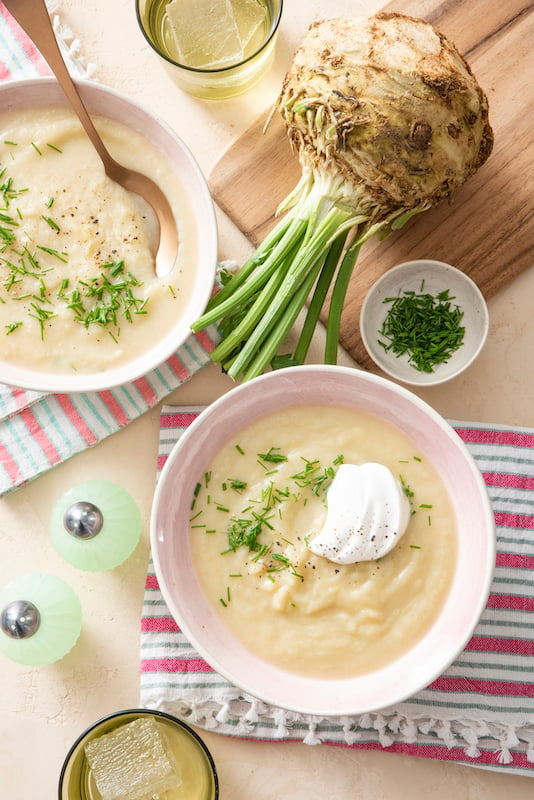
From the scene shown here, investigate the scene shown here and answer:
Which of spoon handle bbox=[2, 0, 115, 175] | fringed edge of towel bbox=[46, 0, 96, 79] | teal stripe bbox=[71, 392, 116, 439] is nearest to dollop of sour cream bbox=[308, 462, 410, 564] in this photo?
teal stripe bbox=[71, 392, 116, 439]

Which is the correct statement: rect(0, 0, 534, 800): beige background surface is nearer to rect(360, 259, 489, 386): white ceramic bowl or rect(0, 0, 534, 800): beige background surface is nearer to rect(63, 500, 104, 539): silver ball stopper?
rect(360, 259, 489, 386): white ceramic bowl

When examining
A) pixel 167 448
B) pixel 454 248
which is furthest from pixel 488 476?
pixel 167 448

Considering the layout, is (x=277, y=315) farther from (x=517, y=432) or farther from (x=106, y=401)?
(x=517, y=432)

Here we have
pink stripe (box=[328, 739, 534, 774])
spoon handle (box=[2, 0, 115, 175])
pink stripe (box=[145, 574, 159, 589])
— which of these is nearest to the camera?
spoon handle (box=[2, 0, 115, 175])

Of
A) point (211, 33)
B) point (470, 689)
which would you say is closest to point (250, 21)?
point (211, 33)

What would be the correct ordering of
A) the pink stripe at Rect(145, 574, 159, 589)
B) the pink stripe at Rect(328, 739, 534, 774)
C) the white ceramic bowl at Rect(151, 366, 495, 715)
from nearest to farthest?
the white ceramic bowl at Rect(151, 366, 495, 715), the pink stripe at Rect(328, 739, 534, 774), the pink stripe at Rect(145, 574, 159, 589)

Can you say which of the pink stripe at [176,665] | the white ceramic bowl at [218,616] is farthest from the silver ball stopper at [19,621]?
the white ceramic bowl at [218,616]

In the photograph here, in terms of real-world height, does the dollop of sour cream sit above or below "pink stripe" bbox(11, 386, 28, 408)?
below
